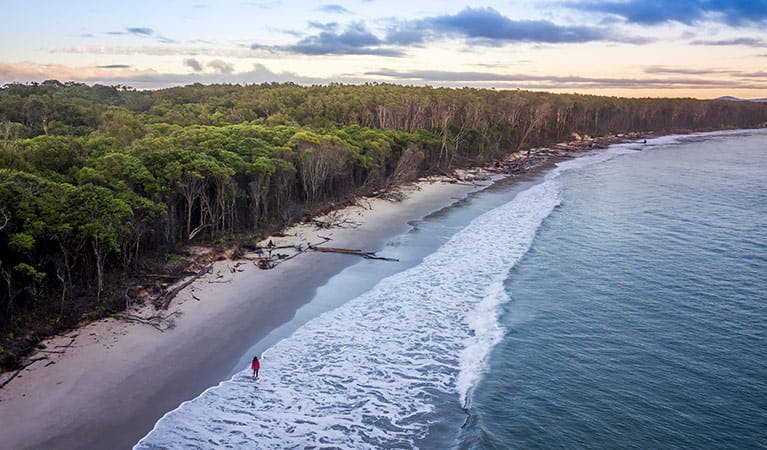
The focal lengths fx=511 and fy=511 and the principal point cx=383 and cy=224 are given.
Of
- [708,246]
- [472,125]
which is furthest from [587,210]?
[472,125]

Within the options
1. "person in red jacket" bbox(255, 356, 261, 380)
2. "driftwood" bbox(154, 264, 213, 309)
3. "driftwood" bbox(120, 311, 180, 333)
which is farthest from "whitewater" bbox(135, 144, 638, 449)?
"driftwood" bbox(154, 264, 213, 309)

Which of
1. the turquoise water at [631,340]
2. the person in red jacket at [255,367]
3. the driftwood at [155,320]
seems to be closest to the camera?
the turquoise water at [631,340]

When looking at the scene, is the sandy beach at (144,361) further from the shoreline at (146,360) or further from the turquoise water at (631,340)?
the turquoise water at (631,340)

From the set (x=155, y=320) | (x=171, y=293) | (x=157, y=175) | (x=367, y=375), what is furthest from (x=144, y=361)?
(x=157, y=175)

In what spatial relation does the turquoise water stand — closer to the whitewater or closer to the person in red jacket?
the whitewater

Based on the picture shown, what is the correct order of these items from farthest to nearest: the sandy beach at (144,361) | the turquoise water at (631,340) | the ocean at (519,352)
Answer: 1. the turquoise water at (631,340)
2. the ocean at (519,352)
3. the sandy beach at (144,361)

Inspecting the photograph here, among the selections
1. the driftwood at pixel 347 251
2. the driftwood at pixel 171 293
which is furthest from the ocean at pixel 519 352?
the driftwood at pixel 171 293

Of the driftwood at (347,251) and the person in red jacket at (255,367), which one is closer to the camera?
the person in red jacket at (255,367)
